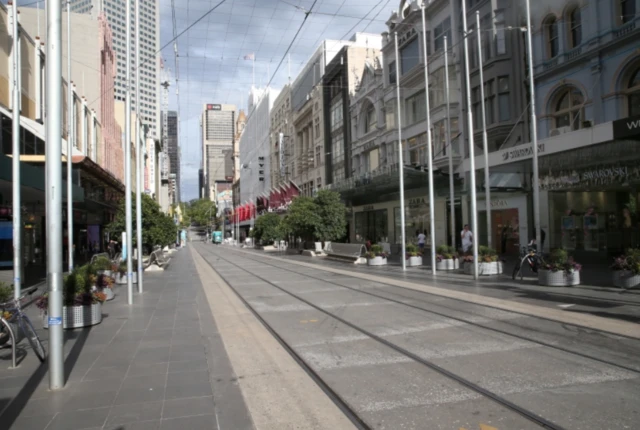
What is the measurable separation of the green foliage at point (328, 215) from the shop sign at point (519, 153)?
1763 cm

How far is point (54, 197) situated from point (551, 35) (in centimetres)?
2534

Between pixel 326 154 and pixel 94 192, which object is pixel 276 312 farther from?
pixel 326 154

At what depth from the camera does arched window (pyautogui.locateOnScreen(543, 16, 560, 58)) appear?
24109 millimetres

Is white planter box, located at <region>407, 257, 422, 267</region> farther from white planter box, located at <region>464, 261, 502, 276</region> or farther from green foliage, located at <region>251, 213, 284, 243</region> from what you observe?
green foliage, located at <region>251, 213, 284, 243</region>

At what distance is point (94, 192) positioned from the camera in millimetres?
35938

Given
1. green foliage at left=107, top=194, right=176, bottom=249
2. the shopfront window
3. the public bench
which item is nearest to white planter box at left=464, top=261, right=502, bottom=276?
the public bench

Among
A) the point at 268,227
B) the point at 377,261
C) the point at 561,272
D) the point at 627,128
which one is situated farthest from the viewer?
the point at 268,227

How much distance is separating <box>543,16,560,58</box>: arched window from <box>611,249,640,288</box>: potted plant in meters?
14.7

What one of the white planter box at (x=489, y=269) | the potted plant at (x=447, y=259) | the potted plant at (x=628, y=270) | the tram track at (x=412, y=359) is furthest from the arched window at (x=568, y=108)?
the tram track at (x=412, y=359)

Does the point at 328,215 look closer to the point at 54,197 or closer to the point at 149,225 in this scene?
the point at 149,225

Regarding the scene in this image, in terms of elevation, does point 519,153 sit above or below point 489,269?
above

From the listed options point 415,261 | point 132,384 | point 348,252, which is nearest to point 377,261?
point 415,261

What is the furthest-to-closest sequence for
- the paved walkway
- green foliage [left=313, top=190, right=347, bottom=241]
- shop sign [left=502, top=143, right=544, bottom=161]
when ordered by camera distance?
green foliage [left=313, top=190, right=347, bottom=241] < shop sign [left=502, top=143, right=544, bottom=161] < the paved walkway

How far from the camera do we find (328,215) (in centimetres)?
3756
